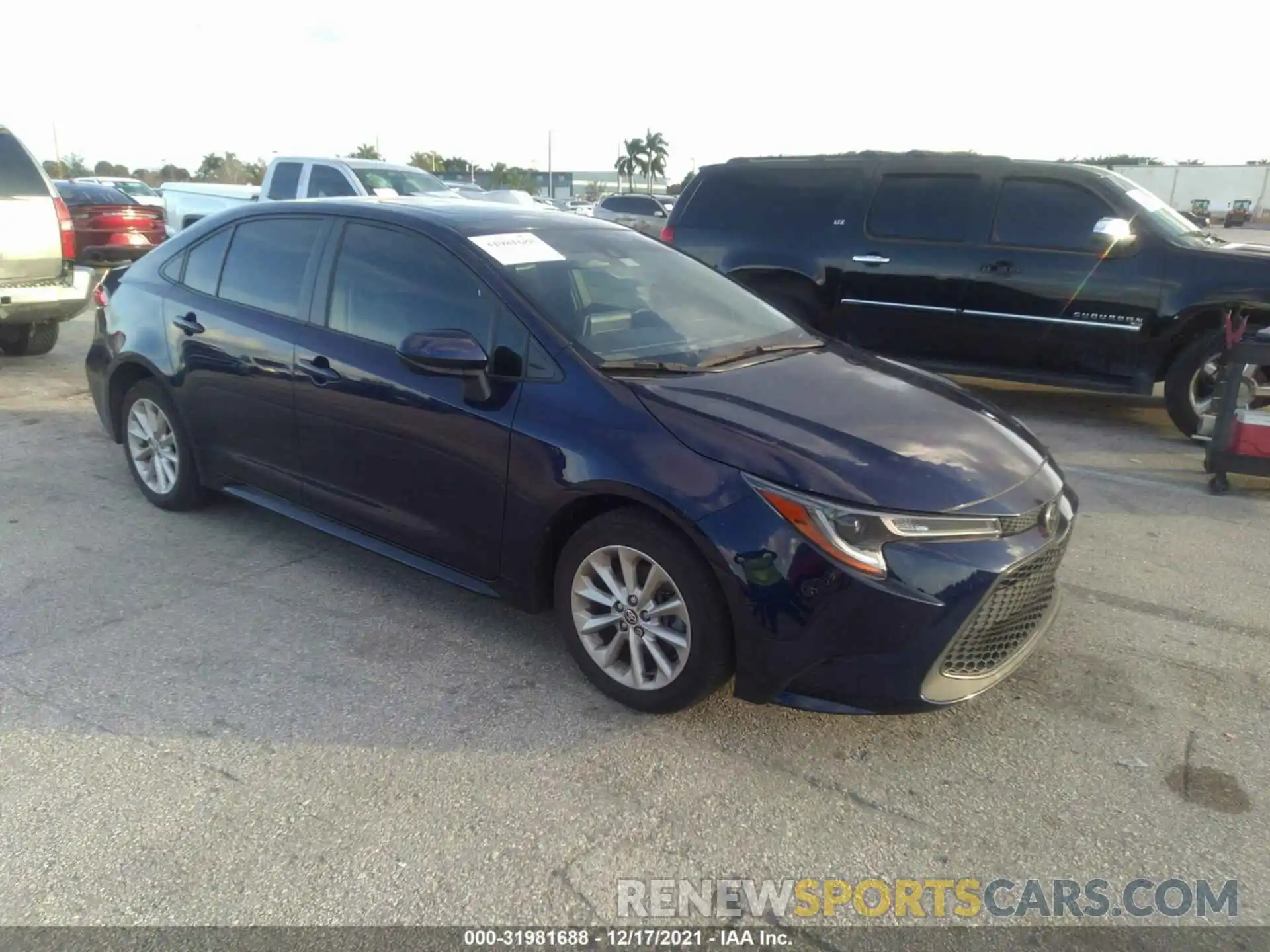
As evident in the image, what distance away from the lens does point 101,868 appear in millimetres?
2547

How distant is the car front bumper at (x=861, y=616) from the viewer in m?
2.81

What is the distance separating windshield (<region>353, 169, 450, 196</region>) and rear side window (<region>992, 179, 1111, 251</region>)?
7.73 m

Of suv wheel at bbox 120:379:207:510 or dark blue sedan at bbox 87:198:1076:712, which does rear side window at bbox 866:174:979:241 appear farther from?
suv wheel at bbox 120:379:207:510

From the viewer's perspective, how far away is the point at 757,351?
12.9ft

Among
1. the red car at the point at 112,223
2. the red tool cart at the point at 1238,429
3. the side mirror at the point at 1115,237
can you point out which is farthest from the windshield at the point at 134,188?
the red tool cart at the point at 1238,429

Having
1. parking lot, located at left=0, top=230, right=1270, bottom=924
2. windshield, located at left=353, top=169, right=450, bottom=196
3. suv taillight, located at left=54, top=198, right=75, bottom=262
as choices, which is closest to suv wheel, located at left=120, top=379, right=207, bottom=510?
parking lot, located at left=0, top=230, right=1270, bottom=924

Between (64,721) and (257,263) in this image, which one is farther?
(257,263)

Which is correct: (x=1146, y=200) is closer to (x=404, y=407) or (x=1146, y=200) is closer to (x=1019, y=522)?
(x=1019, y=522)

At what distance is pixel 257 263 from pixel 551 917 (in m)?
3.38

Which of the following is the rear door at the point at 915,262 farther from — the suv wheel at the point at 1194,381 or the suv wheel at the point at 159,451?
the suv wheel at the point at 159,451

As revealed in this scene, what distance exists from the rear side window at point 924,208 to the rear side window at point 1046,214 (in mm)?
261

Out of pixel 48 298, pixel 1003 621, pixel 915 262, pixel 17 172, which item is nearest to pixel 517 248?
pixel 1003 621

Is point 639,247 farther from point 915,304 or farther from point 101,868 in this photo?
point 915,304

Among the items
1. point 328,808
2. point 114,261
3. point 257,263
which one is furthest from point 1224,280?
point 114,261
